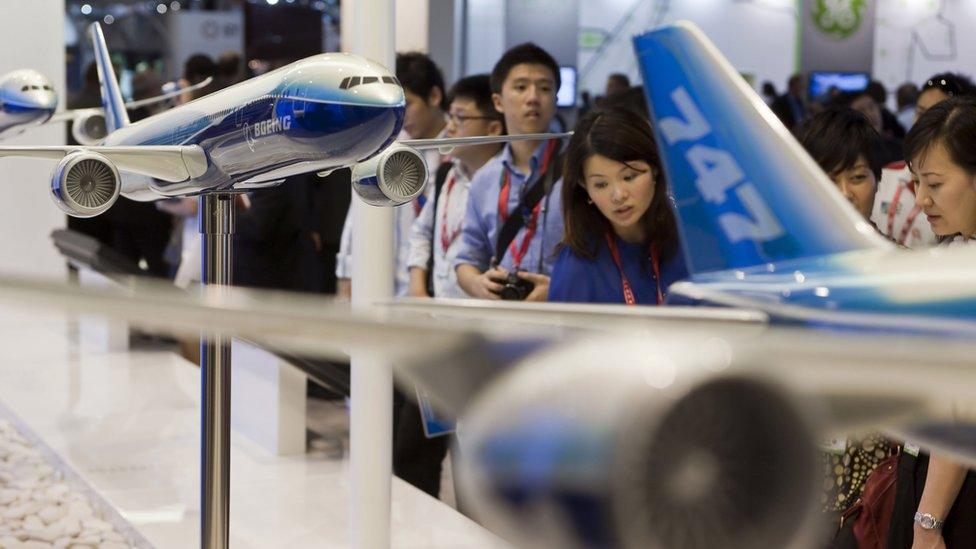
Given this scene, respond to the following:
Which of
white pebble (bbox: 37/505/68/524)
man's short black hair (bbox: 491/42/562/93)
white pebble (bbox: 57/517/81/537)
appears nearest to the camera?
white pebble (bbox: 57/517/81/537)

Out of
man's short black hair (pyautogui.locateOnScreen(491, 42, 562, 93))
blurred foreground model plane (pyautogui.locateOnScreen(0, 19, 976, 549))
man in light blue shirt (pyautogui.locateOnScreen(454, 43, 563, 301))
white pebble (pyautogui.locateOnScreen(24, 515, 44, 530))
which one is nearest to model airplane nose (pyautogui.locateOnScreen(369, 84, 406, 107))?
blurred foreground model plane (pyautogui.locateOnScreen(0, 19, 976, 549))

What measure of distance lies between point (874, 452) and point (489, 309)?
194 centimetres

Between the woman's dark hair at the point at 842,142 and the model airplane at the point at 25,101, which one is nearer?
the model airplane at the point at 25,101

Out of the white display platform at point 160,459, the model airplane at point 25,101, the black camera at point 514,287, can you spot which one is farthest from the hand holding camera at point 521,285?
the model airplane at point 25,101

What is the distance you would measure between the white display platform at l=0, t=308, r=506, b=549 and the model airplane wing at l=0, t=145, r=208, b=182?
354 mm

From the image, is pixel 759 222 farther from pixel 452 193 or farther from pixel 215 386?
pixel 452 193

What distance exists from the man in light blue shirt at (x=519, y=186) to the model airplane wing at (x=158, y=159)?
199 cm

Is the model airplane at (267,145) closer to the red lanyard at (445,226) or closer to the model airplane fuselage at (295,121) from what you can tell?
the model airplane fuselage at (295,121)

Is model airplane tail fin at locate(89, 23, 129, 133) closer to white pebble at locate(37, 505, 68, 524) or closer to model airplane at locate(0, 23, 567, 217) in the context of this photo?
model airplane at locate(0, 23, 567, 217)

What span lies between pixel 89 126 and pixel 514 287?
142 cm

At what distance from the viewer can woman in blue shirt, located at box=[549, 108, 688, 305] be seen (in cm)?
241

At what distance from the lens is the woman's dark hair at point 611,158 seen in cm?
241

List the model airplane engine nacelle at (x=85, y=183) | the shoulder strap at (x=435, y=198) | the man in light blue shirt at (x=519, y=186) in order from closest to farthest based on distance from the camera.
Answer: the model airplane engine nacelle at (x=85, y=183), the man in light blue shirt at (x=519, y=186), the shoulder strap at (x=435, y=198)

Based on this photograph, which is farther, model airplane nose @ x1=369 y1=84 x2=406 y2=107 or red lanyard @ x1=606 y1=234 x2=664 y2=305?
red lanyard @ x1=606 y1=234 x2=664 y2=305
